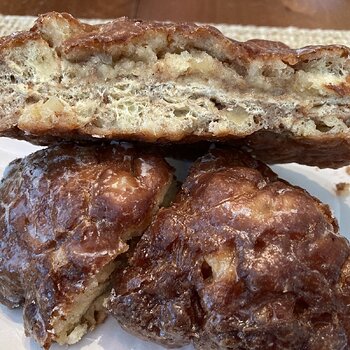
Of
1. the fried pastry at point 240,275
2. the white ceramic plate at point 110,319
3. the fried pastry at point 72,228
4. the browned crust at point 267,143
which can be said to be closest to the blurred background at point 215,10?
the white ceramic plate at point 110,319

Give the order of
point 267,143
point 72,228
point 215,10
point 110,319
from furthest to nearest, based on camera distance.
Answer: point 215,10 < point 267,143 < point 110,319 < point 72,228

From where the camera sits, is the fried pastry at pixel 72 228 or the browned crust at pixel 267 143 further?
the browned crust at pixel 267 143

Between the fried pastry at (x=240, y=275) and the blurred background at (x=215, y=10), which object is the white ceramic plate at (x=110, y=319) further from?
the blurred background at (x=215, y=10)

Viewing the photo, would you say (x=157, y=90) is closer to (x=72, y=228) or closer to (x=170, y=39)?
(x=170, y=39)

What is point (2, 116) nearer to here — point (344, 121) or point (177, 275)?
point (177, 275)

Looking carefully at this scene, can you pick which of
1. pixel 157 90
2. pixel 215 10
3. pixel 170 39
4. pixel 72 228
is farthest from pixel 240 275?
pixel 215 10
